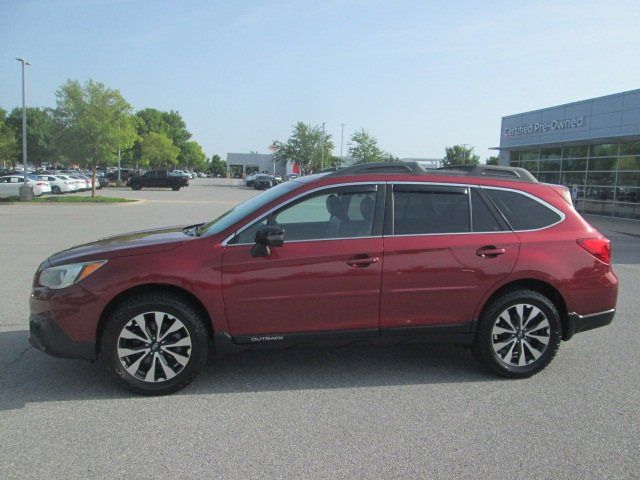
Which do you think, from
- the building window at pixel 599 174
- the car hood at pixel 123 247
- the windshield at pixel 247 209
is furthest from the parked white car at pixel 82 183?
the windshield at pixel 247 209

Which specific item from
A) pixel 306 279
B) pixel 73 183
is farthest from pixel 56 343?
pixel 73 183

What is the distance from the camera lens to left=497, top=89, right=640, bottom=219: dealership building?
23.6m

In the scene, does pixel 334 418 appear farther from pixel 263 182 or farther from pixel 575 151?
pixel 263 182

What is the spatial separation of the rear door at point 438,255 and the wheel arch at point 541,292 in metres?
0.14

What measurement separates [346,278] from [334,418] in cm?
105

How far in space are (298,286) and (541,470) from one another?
202 centimetres

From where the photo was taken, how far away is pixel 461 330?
4441mm

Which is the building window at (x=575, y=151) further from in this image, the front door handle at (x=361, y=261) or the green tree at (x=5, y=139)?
the green tree at (x=5, y=139)

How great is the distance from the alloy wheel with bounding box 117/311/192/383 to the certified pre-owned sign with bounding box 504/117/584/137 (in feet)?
89.0

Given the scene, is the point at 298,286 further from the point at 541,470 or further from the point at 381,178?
the point at 541,470

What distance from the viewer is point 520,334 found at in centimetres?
448

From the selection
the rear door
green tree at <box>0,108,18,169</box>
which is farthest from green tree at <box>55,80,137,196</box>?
the rear door

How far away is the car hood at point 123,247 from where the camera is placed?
4062mm

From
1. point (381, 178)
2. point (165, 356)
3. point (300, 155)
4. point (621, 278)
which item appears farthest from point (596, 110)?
point (300, 155)
